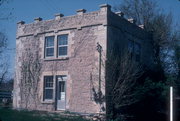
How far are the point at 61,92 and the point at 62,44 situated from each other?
3.50 metres

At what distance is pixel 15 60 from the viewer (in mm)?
20375

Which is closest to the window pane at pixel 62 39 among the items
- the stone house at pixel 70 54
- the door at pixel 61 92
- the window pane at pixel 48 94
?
the stone house at pixel 70 54

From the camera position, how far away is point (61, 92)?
1750 centimetres

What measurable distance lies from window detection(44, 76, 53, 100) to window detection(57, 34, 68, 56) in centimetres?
203

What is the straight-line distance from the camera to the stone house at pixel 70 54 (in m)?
16.0

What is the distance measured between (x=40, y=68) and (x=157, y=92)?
8754 mm

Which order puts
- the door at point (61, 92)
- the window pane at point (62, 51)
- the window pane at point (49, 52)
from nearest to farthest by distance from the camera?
the door at point (61, 92) < the window pane at point (62, 51) < the window pane at point (49, 52)

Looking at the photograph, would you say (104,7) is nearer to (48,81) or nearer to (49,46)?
(49,46)

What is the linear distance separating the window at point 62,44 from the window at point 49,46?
2.29 ft

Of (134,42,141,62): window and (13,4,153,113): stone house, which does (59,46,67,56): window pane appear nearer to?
(13,4,153,113): stone house

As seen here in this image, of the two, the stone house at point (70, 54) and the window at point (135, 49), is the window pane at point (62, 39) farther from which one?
the window at point (135, 49)

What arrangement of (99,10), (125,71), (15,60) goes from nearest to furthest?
1. (125,71)
2. (99,10)
3. (15,60)

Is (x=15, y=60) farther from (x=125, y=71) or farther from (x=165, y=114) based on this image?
(x=165, y=114)

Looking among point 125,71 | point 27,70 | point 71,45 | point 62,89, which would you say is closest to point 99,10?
point 71,45
